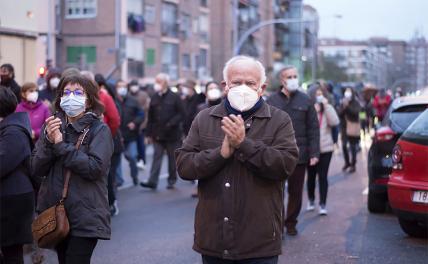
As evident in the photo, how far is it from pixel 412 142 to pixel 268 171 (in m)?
4.35

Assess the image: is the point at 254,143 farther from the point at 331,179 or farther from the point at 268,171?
the point at 331,179

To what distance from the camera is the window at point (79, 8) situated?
27.0 meters

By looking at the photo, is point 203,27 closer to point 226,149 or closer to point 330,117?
point 330,117

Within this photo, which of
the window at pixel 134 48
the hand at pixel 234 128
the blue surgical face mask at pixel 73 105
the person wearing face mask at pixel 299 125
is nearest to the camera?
the hand at pixel 234 128

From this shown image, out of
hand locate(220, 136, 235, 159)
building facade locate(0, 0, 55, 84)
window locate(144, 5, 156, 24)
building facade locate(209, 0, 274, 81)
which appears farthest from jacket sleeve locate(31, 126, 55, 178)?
building facade locate(209, 0, 274, 81)

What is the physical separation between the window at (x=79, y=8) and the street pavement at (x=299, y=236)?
16504 mm

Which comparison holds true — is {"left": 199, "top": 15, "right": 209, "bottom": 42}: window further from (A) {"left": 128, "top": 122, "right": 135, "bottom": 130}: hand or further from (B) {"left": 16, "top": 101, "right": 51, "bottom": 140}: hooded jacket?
(B) {"left": 16, "top": 101, "right": 51, "bottom": 140}: hooded jacket

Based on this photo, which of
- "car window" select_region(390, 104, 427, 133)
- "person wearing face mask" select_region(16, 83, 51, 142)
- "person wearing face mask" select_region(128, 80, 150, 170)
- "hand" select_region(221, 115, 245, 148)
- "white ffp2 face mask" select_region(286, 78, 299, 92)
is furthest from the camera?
"person wearing face mask" select_region(128, 80, 150, 170)

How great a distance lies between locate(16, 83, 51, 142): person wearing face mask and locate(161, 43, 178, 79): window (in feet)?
131

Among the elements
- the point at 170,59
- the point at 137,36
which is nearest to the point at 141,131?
the point at 137,36

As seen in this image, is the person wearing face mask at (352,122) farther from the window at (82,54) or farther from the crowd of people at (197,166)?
the window at (82,54)

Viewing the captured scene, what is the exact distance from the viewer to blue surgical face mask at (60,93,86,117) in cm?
482

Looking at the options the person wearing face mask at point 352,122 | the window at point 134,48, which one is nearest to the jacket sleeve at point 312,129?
the person wearing face mask at point 352,122

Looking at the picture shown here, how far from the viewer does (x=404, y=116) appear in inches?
380
